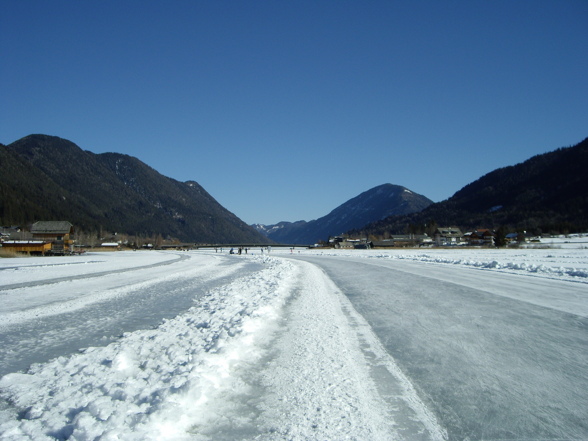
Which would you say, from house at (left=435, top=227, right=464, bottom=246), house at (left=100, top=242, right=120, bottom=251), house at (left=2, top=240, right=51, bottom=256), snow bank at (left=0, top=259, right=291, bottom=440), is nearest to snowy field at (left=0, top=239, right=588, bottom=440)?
snow bank at (left=0, top=259, right=291, bottom=440)

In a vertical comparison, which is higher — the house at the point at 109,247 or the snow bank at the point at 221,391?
the house at the point at 109,247

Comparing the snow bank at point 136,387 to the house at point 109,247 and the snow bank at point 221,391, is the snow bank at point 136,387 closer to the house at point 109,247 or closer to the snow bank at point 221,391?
the snow bank at point 221,391

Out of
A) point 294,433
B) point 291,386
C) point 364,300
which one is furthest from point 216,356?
point 364,300

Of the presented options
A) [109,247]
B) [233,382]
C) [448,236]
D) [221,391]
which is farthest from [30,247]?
[448,236]

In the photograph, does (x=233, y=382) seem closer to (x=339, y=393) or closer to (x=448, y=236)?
(x=339, y=393)

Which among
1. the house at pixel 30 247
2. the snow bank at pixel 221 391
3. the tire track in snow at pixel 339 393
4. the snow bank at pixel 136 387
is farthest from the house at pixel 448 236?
the snow bank at pixel 136 387

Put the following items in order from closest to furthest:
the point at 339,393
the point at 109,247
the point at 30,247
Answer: the point at 339,393
the point at 30,247
the point at 109,247

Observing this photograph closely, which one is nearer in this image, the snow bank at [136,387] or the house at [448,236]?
the snow bank at [136,387]

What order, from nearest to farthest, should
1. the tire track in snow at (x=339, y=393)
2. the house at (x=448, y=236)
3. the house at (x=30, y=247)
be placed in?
1. the tire track in snow at (x=339, y=393)
2. the house at (x=30, y=247)
3. the house at (x=448, y=236)

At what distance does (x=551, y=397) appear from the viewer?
4.12 meters

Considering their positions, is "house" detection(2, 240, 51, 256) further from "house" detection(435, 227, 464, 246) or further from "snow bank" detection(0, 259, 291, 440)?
"house" detection(435, 227, 464, 246)

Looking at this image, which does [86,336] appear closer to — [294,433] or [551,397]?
[294,433]

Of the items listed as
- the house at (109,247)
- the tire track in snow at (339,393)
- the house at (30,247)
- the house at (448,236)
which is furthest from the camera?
the house at (448,236)

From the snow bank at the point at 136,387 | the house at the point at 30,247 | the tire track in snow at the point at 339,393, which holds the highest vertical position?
the house at the point at 30,247
